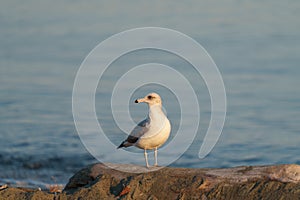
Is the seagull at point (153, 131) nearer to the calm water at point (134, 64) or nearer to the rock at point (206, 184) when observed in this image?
the rock at point (206, 184)

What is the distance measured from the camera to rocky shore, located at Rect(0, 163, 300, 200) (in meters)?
6.52

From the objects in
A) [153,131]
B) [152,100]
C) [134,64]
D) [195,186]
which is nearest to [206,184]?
[195,186]

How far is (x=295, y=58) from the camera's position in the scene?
16.9 m

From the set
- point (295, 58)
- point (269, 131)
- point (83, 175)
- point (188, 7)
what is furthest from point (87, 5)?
point (83, 175)

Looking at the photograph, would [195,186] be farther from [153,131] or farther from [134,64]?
[134,64]

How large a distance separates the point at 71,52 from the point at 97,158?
6063mm

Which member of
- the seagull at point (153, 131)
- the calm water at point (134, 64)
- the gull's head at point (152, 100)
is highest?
the calm water at point (134, 64)

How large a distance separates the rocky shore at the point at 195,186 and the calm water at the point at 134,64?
432cm

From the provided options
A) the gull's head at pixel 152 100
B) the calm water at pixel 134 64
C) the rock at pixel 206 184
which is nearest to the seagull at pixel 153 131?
the gull's head at pixel 152 100

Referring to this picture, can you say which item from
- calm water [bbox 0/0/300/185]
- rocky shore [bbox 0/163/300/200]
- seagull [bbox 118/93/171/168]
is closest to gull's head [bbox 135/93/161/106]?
seagull [bbox 118/93/171/168]

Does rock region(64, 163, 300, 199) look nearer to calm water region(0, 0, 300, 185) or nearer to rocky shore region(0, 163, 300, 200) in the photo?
rocky shore region(0, 163, 300, 200)

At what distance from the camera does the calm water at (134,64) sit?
12734mm

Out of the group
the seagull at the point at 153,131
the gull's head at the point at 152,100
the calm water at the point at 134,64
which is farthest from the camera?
the calm water at the point at 134,64

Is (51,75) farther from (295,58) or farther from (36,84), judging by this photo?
(295,58)
